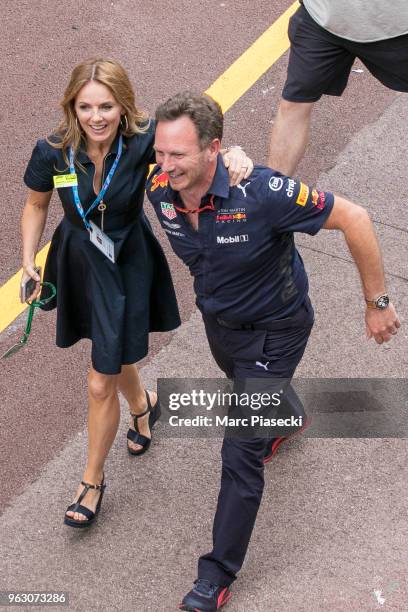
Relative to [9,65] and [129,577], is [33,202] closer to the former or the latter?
[129,577]

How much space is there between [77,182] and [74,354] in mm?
1502

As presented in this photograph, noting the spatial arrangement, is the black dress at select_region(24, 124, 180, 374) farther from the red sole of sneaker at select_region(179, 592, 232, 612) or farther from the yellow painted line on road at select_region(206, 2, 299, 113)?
the yellow painted line on road at select_region(206, 2, 299, 113)

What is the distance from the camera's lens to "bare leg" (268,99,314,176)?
21.1ft

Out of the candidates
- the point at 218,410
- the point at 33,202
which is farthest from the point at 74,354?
the point at 33,202

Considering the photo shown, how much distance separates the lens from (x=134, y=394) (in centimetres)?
545

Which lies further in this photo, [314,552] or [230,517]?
[314,552]

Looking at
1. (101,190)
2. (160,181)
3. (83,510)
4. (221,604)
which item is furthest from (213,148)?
(221,604)

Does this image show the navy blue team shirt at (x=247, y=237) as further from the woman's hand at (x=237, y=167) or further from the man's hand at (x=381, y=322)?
the man's hand at (x=381, y=322)

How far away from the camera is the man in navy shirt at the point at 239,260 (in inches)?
171

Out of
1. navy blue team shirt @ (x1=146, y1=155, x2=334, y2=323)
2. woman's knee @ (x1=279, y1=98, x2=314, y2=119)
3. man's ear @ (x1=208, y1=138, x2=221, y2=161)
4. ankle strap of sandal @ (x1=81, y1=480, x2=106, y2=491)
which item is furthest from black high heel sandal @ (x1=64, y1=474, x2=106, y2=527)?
woman's knee @ (x1=279, y1=98, x2=314, y2=119)

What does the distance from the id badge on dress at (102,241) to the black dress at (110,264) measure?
4cm

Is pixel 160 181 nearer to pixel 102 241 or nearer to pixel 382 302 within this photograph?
pixel 102 241

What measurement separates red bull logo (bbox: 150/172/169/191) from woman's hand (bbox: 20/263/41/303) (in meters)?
0.66

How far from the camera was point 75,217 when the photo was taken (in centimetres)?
479
